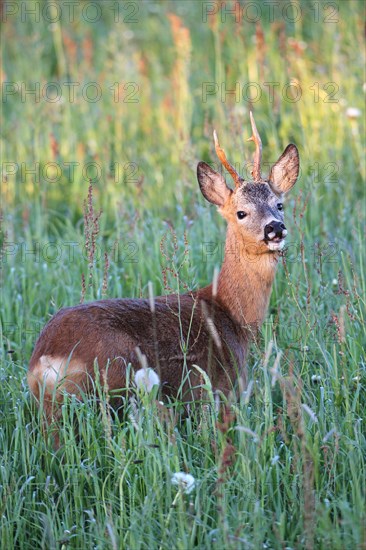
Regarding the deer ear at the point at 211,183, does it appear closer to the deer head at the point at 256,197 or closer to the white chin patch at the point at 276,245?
the deer head at the point at 256,197

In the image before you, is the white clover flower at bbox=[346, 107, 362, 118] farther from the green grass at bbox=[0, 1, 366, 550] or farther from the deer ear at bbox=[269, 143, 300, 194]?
the deer ear at bbox=[269, 143, 300, 194]

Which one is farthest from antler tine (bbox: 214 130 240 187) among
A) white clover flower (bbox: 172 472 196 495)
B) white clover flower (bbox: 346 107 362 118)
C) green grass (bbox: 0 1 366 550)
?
white clover flower (bbox: 346 107 362 118)

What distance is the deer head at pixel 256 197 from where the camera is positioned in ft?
14.9

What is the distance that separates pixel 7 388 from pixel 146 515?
121 centimetres

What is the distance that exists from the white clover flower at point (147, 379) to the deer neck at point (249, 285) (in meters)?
0.92

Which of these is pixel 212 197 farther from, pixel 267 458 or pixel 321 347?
pixel 267 458

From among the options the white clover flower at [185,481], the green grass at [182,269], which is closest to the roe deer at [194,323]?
the green grass at [182,269]

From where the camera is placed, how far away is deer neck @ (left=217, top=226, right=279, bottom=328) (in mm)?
4676

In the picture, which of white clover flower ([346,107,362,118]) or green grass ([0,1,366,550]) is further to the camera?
white clover flower ([346,107,362,118])

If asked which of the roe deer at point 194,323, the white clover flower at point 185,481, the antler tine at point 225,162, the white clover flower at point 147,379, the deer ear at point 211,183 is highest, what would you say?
the antler tine at point 225,162

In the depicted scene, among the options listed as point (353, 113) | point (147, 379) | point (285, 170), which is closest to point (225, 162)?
point (285, 170)

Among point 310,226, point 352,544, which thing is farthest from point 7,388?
point 310,226

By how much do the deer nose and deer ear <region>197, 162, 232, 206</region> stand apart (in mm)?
484

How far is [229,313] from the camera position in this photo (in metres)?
4.67
